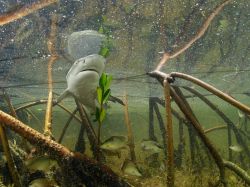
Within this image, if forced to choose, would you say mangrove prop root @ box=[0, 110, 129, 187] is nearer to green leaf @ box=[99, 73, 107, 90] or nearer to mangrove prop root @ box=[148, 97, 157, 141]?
green leaf @ box=[99, 73, 107, 90]

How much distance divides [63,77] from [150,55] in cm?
476

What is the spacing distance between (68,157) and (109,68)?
8.44 m

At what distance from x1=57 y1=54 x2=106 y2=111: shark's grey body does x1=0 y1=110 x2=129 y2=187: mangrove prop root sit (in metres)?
0.97

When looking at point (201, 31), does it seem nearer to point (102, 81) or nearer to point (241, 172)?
point (241, 172)

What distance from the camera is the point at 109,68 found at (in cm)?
1284

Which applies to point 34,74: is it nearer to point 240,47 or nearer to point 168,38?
point 168,38

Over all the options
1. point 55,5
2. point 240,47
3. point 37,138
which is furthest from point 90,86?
point 240,47

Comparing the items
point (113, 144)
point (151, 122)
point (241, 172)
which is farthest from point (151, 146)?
point (151, 122)

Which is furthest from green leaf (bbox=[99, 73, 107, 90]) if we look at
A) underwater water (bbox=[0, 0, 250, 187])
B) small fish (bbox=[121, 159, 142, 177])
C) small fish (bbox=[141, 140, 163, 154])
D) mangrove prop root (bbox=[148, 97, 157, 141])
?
mangrove prop root (bbox=[148, 97, 157, 141])

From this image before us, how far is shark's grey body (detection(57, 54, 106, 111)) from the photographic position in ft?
17.5

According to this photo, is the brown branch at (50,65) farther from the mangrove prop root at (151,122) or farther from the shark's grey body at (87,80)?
the mangrove prop root at (151,122)

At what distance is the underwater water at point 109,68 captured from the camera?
4.95 metres

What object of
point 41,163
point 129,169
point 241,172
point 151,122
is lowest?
point 151,122

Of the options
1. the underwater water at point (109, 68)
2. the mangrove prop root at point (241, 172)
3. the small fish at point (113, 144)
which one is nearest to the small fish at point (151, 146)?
the underwater water at point (109, 68)
